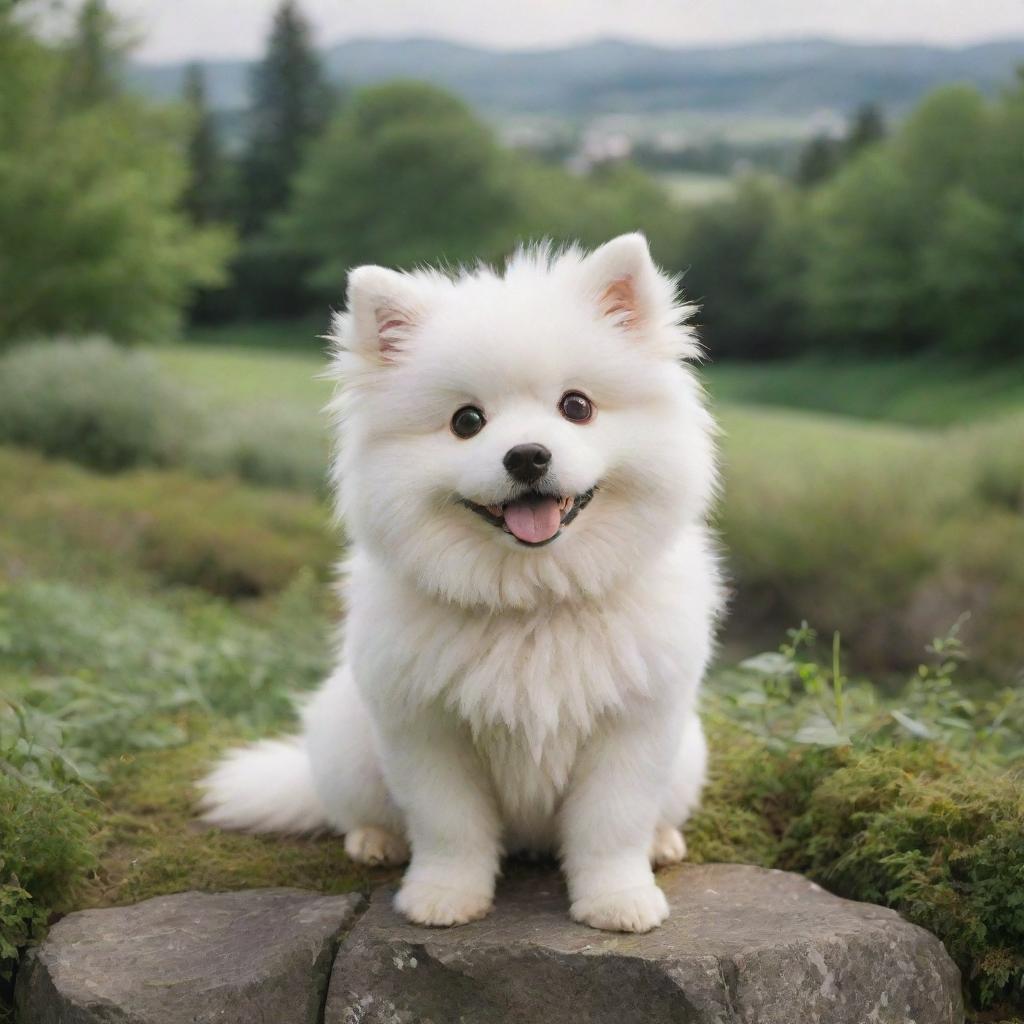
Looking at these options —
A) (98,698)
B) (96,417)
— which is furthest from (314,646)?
(96,417)

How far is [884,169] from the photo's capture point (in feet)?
88.0

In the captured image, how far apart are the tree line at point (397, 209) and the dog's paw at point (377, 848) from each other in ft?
46.1

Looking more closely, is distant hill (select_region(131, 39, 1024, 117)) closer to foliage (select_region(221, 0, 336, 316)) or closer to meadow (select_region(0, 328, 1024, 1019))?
foliage (select_region(221, 0, 336, 316))

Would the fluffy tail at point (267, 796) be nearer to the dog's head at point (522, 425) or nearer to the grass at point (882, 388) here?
the dog's head at point (522, 425)

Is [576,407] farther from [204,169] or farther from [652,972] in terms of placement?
[204,169]

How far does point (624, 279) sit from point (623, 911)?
155 cm

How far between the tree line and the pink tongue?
14.5 meters

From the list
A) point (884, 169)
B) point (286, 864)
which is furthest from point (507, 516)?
point (884, 169)

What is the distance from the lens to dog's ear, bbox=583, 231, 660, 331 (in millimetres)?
2807

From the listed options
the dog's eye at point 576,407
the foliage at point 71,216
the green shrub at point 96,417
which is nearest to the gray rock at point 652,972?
the dog's eye at point 576,407

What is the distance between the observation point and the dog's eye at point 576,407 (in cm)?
273

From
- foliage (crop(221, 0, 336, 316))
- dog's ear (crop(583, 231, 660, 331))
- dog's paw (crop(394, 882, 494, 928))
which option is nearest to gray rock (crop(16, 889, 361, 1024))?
dog's paw (crop(394, 882, 494, 928))

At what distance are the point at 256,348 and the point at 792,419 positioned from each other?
609 inches

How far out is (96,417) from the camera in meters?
12.6
